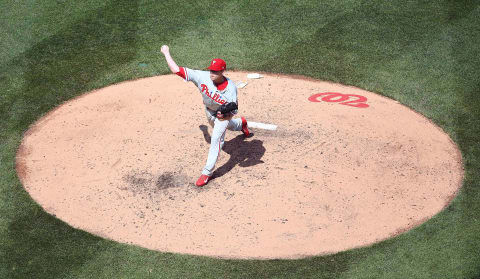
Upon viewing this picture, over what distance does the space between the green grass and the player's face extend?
275 cm

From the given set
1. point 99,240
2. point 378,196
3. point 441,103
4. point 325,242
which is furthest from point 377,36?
point 99,240

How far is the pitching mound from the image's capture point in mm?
8438

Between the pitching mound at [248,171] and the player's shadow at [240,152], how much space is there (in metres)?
0.03

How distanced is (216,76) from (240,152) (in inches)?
69.4

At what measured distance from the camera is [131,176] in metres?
9.50

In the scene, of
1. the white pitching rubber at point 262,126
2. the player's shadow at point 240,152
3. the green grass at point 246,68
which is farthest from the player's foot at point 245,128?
the green grass at point 246,68

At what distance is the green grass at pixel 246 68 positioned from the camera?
25.6 ft

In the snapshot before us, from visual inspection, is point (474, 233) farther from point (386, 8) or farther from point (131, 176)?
point (386, 8)

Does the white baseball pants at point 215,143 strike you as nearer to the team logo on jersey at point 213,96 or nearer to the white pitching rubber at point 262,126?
the team logo on jersey at point 213,96

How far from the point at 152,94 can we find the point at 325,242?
17.2 ft

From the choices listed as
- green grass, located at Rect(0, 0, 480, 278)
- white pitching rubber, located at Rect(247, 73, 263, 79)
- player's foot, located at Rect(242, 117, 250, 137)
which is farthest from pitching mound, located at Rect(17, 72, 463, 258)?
white pitching rubber, located at Rect(247, 73, 263, 79)

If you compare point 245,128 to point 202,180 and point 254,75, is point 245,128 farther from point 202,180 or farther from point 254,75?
point 254,75

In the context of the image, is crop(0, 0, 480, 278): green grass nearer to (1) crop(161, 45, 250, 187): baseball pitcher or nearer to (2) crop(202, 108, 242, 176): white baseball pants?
(2) crop(202, 108, 242, 176): white baseball pants

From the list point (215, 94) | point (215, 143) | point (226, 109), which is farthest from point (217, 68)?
point (215, 143)
